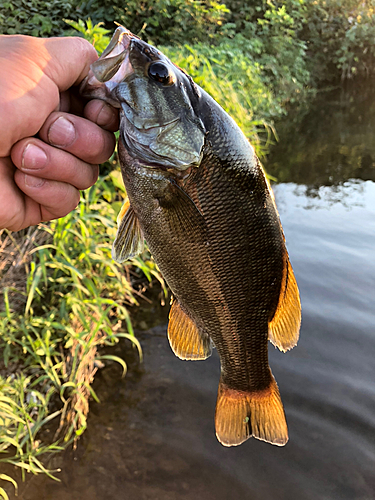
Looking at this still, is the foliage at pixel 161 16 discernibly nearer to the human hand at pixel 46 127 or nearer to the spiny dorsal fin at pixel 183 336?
the human hand at pixel 46 127

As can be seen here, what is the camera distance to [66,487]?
8.92ft

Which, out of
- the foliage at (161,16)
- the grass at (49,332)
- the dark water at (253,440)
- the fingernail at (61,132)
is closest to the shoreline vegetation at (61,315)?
the grass at (49,332)

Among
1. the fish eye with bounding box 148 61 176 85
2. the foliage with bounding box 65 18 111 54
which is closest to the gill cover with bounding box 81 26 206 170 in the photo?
the fish eye with bounding box 148 61 176 85

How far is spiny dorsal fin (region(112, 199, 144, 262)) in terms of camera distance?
156 cm

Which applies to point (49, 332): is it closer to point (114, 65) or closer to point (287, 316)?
point (287, 316)

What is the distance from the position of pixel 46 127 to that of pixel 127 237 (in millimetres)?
476

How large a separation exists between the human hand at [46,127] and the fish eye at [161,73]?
9.3 inches

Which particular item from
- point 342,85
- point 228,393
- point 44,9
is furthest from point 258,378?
point 342,85

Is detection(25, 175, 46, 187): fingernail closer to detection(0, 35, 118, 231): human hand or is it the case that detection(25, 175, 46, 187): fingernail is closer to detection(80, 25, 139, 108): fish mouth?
detection(0, 35, 118, 231): human hand

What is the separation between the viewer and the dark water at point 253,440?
9.27 ft

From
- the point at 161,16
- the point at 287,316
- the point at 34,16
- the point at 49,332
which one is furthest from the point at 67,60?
the point at 161,16

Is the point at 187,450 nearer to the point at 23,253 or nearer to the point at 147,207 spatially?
the point at 23,253

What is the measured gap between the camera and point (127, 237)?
5.17 feet

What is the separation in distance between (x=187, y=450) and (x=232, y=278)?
1995mm
